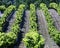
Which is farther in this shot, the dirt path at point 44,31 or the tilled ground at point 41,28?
the tilled ground at point 41,28

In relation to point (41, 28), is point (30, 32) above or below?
above

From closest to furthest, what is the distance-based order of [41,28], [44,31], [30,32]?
[30,32] → [44,31] → [41,28]

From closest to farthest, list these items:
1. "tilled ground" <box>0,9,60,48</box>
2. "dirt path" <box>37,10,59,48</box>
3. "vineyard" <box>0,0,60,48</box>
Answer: "vineyard" <box>0,0,60,48</box> < "dirt path" <box>37,10,59,48</box> < "tilled ground" <box>0,9,60,48</box>

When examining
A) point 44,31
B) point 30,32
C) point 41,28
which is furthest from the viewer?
point 41,28

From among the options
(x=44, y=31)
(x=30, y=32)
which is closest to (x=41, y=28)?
(x=44, y=31)

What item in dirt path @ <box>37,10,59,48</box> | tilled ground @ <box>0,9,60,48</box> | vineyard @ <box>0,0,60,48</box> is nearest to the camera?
vineyard @ <box>0,0,60,48</box>

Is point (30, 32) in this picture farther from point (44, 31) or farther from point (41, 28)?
point (41, 28)

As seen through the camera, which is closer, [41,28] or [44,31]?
[44,31]

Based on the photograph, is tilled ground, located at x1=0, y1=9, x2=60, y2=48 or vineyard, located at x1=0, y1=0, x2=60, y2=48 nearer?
vineyard, located at x1=0, y1=0, x2=60, y2=48

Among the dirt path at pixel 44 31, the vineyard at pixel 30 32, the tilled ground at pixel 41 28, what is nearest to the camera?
the vineyard at pixel 30 32

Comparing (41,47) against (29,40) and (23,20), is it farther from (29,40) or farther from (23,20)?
(23,20)

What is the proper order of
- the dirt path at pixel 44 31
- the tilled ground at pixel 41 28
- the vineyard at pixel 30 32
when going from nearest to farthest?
the vineyard at pixel 30 32, the dirt path at pixel 44 31, the tilled ground at pixel 41 28
